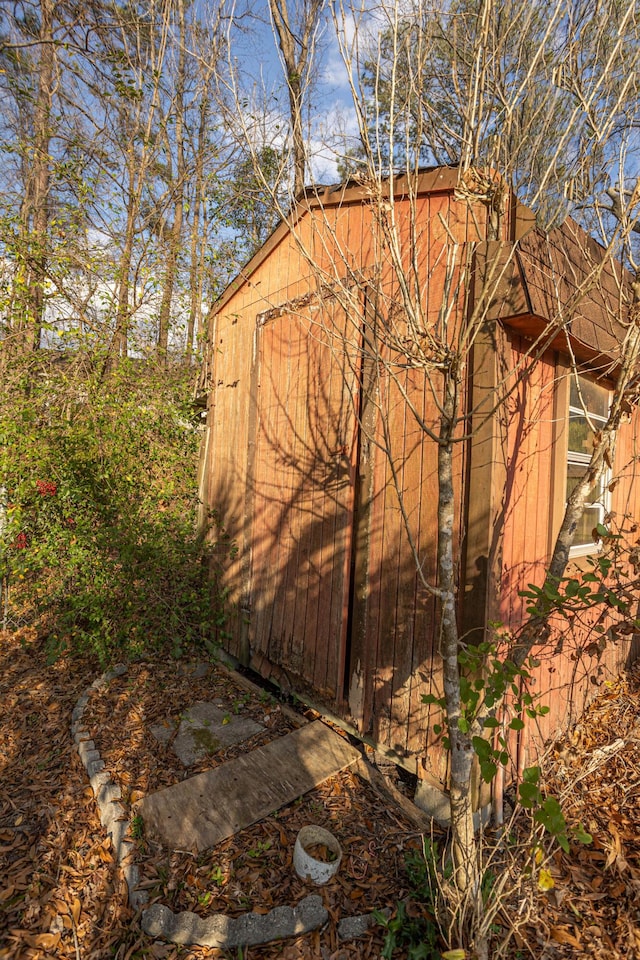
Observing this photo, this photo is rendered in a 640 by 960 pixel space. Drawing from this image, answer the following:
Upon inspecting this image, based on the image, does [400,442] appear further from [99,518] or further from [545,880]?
[99,518]

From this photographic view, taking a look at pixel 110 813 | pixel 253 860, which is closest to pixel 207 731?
pixel 110 813

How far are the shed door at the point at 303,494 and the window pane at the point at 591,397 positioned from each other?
5.21ft

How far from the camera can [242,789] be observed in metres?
3.08

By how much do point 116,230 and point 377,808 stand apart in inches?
318

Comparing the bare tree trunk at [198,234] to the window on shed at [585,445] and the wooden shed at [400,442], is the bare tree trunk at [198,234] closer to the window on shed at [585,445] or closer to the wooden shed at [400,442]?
the wooden shed at [400,442]

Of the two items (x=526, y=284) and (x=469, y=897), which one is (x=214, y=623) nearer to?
(x=469, y=897)

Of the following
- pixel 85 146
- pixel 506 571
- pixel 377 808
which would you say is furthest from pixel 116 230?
pixel 377 808

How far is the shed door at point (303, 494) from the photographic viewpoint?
11.5 ft

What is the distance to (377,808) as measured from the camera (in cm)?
295

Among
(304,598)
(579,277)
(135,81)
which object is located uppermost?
(135,81)

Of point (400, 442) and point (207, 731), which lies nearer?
point (400, 442)

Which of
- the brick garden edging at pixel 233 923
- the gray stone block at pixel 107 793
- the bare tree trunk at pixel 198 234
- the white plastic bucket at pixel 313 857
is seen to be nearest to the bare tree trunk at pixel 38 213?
the bare tree trunk at pixel 198 234

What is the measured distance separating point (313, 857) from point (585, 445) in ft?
10.6

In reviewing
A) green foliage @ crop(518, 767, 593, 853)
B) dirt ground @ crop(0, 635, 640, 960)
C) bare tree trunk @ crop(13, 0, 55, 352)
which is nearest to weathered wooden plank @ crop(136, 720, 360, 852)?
dirt ground @ crop(0, 635, 640, 960)
